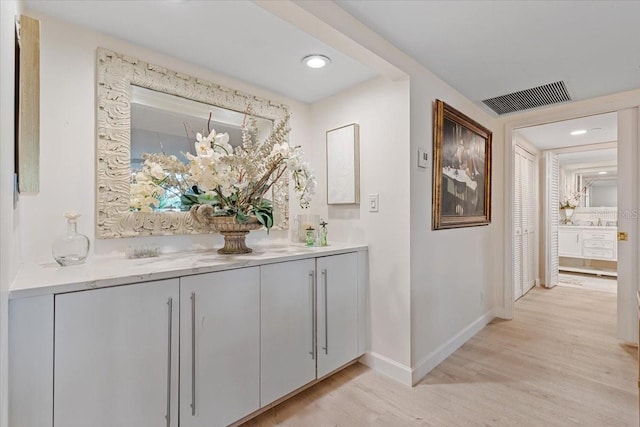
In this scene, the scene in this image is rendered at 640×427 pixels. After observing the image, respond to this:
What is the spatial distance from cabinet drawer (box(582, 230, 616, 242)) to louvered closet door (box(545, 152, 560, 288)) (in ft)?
4.73

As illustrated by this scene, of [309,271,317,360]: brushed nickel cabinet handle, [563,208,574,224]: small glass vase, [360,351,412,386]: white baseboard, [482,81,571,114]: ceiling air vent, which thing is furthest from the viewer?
[563,208,574,224]: small glass vase

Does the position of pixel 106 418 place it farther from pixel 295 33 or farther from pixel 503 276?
pixel 503 276

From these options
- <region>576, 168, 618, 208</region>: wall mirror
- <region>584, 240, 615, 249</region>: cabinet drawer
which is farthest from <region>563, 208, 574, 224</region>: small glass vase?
<region>584, 240, 615, 249</region>: cabinet drawer

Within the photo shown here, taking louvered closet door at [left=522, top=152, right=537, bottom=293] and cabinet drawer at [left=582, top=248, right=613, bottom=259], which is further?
cabinet drawer at [left=582, top=248, right=613, bottom=259]

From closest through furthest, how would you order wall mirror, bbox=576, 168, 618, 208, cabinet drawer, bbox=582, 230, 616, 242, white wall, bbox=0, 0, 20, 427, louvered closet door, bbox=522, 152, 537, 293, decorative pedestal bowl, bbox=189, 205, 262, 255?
white wall, bbox=0, 0, 20, 427 → decorative pedestal bowl, bbox=189, 205, 262, 255 → louvered closet door, bbox=522, 152, 537, 293 → cabinet drawer, bbox=582, 230, 616, 242 → wall mirror, bbox=576, 168, 618, 208

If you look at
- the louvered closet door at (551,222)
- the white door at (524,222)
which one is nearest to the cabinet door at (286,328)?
the white door at (524,222)

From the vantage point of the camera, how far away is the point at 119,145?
173 centimetres

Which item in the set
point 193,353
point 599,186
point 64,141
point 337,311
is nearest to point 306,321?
point 337,311

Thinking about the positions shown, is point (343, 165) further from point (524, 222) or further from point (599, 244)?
point (599, 244)

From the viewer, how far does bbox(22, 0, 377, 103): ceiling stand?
1.51 m

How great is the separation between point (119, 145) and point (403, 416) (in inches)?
88.8

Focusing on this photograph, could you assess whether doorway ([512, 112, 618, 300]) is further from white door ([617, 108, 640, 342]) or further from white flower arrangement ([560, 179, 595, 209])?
white door ([617, 108, 640, 342])

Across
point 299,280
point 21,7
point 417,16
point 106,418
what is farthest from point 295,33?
point 106,418

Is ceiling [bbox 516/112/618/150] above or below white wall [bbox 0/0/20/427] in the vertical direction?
above
